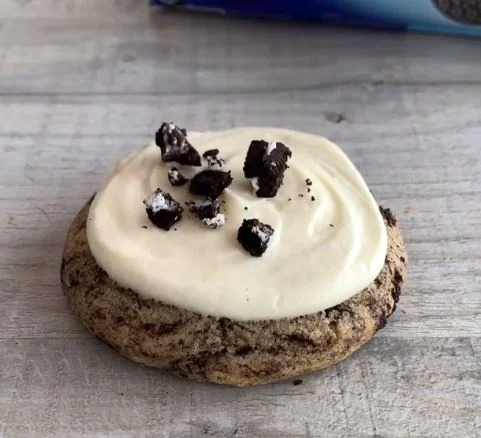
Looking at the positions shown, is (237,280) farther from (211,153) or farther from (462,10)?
(462,10)

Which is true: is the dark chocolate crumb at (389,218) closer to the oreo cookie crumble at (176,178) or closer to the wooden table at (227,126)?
the wooden table at (227,126)

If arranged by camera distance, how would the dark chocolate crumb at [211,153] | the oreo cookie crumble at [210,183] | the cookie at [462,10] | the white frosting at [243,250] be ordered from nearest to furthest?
the white frosting at [243,250] → the oreo cookie crumble at [210,183] → the dark chocolate crumb at [211,153] → the cookie at [462,10]

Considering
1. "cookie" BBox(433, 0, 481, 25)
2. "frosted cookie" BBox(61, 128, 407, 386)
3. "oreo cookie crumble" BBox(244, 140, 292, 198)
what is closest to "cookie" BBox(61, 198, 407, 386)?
"frosted cookie" BBox(61, 128, 407, 386)

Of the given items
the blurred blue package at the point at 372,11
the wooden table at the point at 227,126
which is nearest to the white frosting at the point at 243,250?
the wooden table at the point at 227,126

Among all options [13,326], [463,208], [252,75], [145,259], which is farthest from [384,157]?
[13,326]

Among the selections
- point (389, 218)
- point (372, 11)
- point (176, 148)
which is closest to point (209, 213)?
point (176, 148)

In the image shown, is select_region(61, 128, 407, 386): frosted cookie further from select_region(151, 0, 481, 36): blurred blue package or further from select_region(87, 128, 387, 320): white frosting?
select_region(151, 0, 481, 36): blurred blue package

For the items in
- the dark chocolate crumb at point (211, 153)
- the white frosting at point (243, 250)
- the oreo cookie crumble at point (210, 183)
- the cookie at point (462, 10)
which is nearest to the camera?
the white frosting at point (243, 250)
